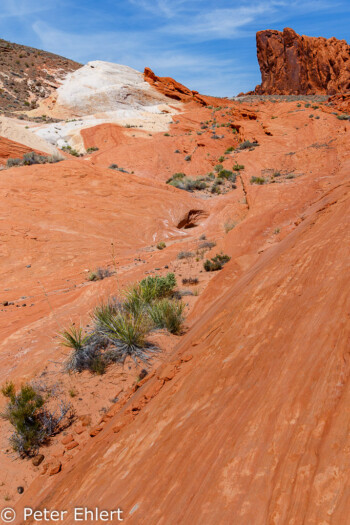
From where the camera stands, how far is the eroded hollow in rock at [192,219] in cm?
1475

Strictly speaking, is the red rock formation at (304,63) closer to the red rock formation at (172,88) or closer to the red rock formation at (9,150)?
the red rock formation at (172,88)

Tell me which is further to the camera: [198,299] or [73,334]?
[198,299]

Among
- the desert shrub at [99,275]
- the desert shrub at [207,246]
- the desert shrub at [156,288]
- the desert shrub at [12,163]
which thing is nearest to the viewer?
the desert shrub at [156,288]

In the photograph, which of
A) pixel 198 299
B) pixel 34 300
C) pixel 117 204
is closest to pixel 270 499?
pixel 198 299

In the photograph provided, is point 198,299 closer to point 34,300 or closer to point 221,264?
point 221,264

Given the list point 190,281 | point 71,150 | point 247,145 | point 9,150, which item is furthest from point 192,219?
point 71,150

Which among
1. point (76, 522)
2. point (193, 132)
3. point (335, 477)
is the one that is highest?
point (193, 132)

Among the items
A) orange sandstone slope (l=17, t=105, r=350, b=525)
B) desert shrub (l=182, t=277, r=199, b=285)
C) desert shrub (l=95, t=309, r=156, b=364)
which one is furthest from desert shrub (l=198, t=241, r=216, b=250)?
orange sandstone slope (l=17, t=105, r=350, b=525)

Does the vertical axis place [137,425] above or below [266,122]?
below

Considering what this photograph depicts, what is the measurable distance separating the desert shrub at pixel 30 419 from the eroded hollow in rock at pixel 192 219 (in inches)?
437

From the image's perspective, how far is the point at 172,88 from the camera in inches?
1775

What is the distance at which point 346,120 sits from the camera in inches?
1005

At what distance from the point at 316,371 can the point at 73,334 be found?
12.4 ft

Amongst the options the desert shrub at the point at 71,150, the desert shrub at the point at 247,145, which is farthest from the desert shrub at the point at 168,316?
the desert shrub at the point at 71,150
